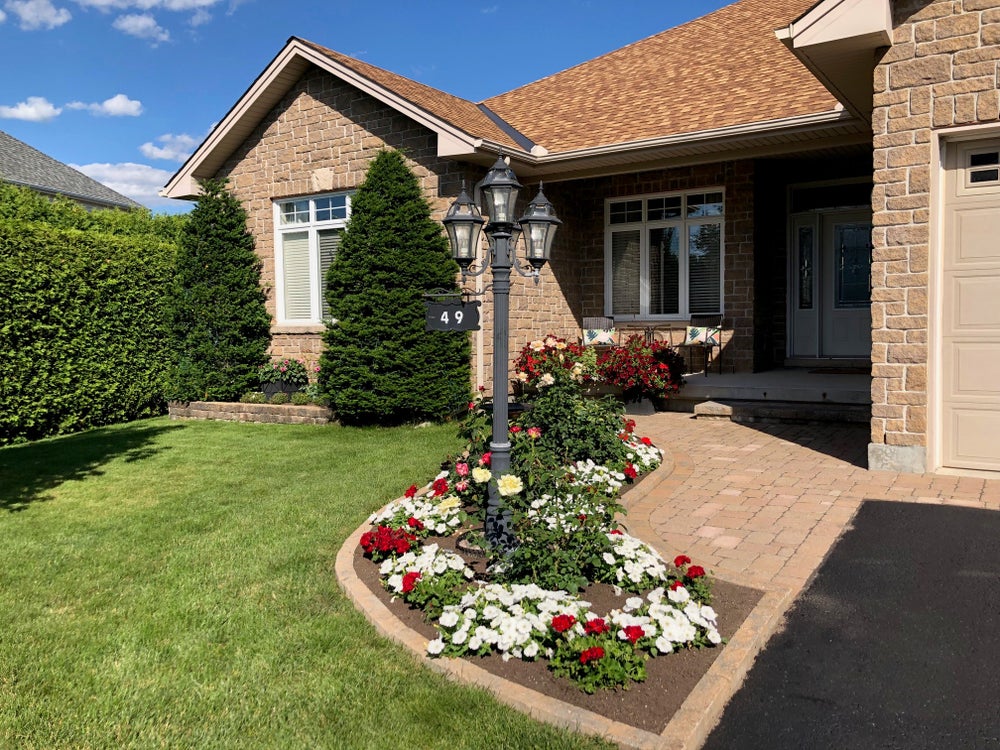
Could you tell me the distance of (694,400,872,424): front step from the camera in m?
8.57

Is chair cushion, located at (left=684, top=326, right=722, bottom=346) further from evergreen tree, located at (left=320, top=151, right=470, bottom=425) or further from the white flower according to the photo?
the white flower

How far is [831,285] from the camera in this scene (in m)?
11.8

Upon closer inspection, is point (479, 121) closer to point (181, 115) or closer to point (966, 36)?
point (966, 36)

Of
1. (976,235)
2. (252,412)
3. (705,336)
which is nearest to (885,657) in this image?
(976,235)

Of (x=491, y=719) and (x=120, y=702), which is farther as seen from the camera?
(x=120, y=702)

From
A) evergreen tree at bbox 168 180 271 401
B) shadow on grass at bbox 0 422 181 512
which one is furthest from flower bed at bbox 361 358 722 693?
evergreen tree at bbox 168 180 271 401

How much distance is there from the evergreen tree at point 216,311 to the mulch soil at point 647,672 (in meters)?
8.52

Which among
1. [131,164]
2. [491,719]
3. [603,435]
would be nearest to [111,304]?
[603,435]

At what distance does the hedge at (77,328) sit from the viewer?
31.2ft

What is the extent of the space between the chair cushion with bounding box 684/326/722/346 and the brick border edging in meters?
7.35

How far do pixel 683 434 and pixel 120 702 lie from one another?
6.45 m

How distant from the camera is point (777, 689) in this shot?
9.87 feet

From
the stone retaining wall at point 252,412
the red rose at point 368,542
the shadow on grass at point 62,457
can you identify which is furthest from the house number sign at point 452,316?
the stone retaining wall at point 252,412

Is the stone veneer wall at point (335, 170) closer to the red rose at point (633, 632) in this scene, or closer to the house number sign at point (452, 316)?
the house number sign at point (452, 316)
